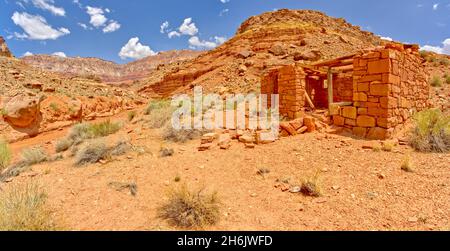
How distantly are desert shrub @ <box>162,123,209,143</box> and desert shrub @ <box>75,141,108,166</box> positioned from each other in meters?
1.64

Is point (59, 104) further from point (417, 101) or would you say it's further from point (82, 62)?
point (82, 62)

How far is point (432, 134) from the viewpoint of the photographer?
4.71 m

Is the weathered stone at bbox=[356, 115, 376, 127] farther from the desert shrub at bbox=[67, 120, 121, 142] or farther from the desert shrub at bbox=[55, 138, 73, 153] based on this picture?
the desert shrub at bbox=[55, 138, 73, 153]

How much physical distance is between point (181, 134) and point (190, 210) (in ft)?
12.7

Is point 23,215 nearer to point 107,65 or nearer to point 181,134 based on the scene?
point 181,134

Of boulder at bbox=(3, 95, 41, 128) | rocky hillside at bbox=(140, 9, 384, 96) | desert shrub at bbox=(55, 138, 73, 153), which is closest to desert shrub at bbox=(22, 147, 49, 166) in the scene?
desert shrub at bbox=(55, 138, 73, 153)

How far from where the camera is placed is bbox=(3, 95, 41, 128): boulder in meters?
10.4

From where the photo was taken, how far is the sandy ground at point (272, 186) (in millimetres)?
2803

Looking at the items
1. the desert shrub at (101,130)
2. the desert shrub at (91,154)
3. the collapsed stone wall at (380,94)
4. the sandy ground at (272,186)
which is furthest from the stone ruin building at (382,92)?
the desert shrub at (101,130)

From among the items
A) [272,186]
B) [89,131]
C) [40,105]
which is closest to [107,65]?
[40,105]

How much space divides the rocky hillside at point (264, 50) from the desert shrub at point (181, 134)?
7793mm

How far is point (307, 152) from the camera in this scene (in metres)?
4.94
